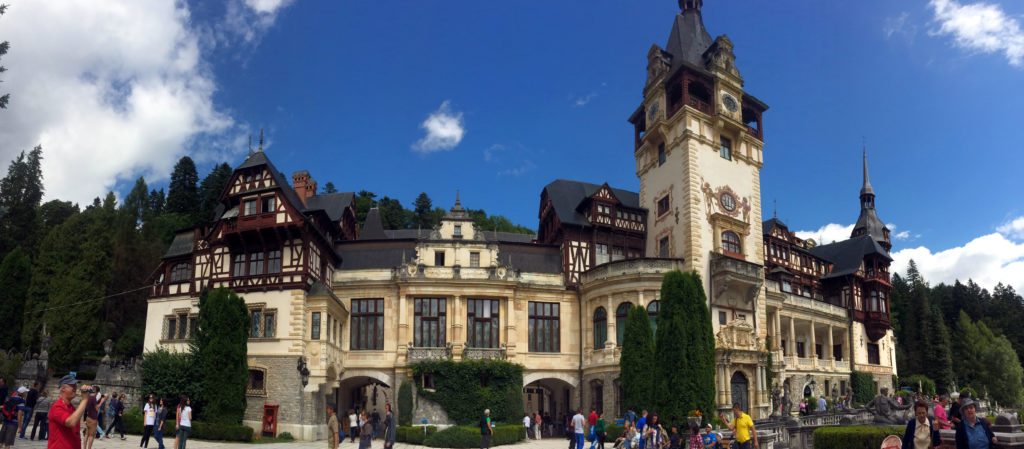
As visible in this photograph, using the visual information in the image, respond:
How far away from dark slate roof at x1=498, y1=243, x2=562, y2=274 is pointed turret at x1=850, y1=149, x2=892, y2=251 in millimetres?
36834

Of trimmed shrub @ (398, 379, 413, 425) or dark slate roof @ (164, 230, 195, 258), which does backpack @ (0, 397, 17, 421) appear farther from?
dark slate roof @ (164, 230, 195, 258)

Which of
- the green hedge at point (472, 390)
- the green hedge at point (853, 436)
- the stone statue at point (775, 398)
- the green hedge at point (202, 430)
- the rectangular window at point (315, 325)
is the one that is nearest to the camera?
the green hedge at point (853, 436)

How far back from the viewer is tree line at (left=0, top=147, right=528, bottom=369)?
5016cm

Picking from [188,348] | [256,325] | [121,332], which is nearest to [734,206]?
[256,325]

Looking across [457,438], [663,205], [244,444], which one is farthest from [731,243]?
[244,444]

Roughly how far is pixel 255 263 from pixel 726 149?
28.4 meters

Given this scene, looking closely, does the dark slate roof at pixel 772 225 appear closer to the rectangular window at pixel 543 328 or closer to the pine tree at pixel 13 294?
the rectangular window at pixel 543 328

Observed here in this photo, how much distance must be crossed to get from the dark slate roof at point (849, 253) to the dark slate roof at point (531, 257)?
1025 inches

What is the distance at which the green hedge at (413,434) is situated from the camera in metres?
36.1

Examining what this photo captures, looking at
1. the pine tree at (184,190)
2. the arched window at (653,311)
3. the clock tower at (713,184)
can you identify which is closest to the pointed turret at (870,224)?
the clock tower at (713,184)

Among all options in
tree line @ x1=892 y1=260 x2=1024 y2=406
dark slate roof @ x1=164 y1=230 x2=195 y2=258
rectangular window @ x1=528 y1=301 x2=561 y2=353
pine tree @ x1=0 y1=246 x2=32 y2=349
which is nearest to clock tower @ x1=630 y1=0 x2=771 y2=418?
rectangular window @ x1=528 y1=301 x2=561 y2=353

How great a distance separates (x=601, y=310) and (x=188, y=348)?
72.1 feet

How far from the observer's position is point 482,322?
44094 millimetres

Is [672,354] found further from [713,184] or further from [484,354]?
[713,184]
